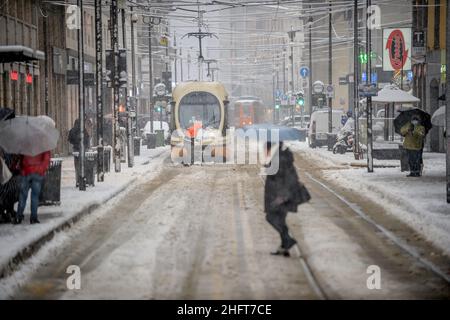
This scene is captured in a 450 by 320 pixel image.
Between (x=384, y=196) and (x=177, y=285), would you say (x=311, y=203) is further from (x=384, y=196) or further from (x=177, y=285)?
(x=177, y=285)

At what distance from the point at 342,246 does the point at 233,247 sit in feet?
5.45

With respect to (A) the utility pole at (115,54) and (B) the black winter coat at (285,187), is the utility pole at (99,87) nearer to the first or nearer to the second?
(A) the utility pole at (115,54)

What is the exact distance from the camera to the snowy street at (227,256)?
11062mm

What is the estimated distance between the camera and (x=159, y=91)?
195 feet

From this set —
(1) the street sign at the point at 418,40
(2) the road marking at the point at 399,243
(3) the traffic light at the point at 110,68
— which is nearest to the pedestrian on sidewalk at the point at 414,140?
(2) the road marking at the point at 399,243

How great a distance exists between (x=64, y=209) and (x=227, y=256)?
265 inches

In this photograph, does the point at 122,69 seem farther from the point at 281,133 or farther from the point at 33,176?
the point at 281,133

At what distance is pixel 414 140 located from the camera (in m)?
28.1

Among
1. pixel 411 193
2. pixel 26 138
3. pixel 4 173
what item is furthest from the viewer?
pixel 411 193

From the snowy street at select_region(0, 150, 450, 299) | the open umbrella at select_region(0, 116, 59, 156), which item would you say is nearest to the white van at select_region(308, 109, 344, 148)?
the snowy street at select_region(0, 150, 450, 299)

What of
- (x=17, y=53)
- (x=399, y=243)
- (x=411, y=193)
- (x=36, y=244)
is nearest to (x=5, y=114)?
(x=17, y=53)

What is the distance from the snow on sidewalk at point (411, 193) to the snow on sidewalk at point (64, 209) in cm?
620

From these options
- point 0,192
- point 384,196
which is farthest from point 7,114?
point 384,196

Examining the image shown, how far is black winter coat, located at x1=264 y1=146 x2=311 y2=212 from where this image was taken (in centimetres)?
1363
